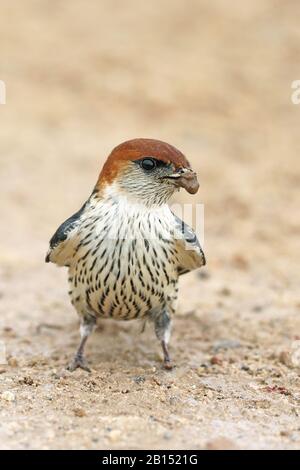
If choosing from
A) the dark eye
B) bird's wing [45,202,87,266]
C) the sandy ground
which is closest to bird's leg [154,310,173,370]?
the sandy ground

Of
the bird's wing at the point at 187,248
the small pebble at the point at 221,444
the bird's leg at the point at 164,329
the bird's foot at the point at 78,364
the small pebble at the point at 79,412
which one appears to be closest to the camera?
the small pebble at the point at 221,444

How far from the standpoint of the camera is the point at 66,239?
5320mm

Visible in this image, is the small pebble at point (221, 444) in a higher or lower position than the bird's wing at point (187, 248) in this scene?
lower

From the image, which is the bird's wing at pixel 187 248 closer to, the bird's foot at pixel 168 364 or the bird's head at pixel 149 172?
the bird's head at pixel 149 172

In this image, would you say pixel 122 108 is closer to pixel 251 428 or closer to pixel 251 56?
pixel 251 56

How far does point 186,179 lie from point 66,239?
90cm

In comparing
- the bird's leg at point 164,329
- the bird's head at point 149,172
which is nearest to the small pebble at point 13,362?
the bird's leg at point 164,329

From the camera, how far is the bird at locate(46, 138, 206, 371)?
5.14 m

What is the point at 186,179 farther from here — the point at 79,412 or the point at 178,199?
the point at 178,199

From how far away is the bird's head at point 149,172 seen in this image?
5.09m

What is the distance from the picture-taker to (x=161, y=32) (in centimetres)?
1290

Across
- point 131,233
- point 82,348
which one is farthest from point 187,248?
point 82,348

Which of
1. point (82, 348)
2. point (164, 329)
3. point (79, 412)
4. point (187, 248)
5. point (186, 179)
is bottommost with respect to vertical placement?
point (79, 412)

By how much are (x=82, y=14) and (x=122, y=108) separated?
269cm
